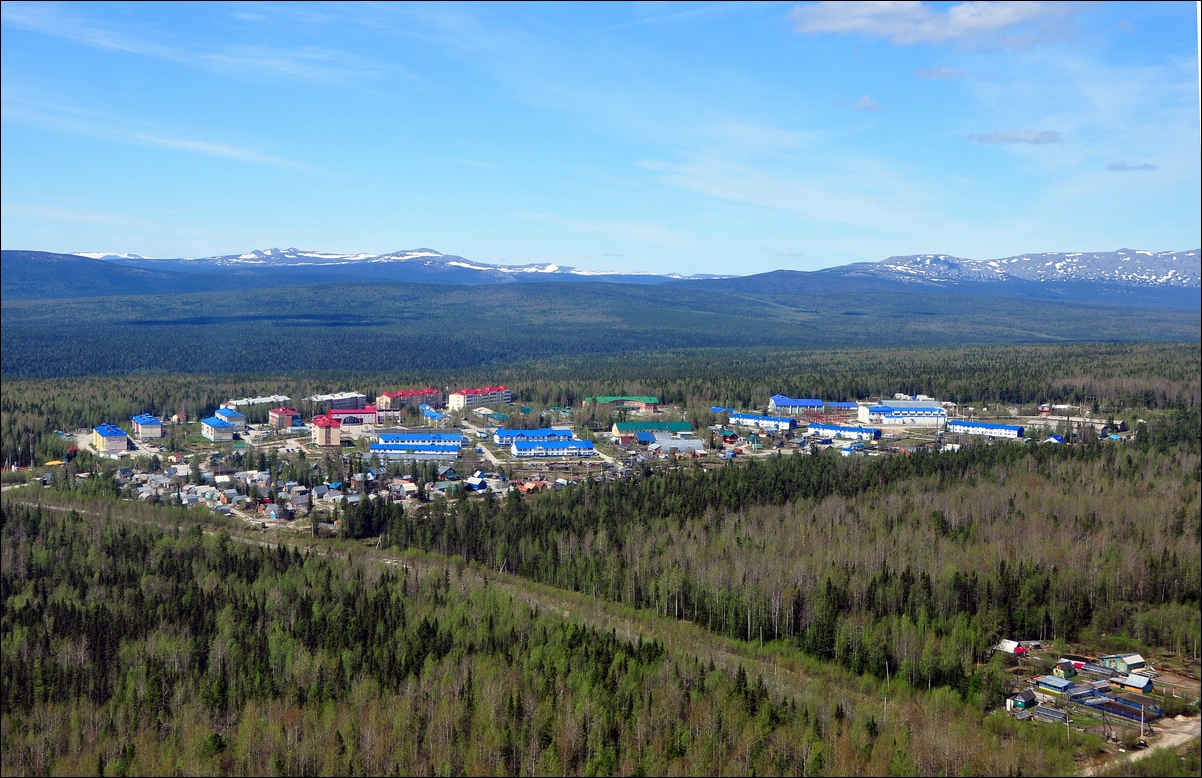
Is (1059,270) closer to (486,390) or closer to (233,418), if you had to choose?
(486,390)

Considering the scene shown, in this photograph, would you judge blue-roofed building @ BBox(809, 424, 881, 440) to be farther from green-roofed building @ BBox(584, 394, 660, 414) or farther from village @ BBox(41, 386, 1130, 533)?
green-roofed building @ BBox(584, 394, 660, 414)

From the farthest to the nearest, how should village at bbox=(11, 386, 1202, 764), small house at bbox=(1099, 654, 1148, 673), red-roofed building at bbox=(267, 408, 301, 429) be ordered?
1. red-roofed building at bbox=(267, 408, 301, 429)
2. small house at bbox=(1099, 654, 1148, 673)
3. village at bbox=(11, 386, 1202, 764)

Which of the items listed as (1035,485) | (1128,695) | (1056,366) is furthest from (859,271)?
(1128,695)

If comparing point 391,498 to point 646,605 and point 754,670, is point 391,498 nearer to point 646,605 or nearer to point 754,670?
point 646,605

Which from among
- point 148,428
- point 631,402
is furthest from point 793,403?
point 148,428

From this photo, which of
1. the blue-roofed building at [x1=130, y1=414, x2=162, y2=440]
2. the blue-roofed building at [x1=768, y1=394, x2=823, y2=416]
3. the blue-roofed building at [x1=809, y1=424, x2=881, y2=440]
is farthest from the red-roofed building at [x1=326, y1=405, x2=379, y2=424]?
the blue-roofed building at [x1=809, y1=424, x2=881, y2=440]

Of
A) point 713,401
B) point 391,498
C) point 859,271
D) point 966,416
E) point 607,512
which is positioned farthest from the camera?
point 859,271
